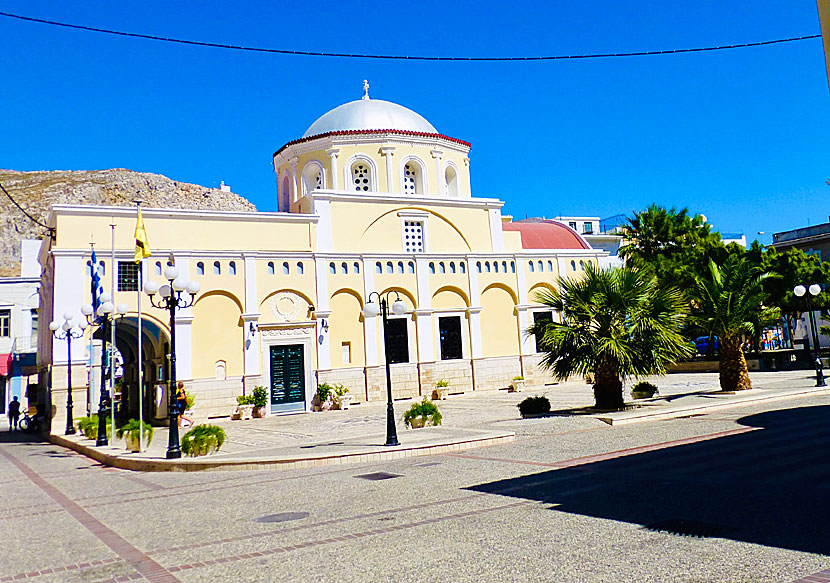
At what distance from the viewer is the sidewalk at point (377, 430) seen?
13750 mm

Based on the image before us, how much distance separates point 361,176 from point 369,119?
3.55 metres

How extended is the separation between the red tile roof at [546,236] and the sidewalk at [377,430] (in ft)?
37.0

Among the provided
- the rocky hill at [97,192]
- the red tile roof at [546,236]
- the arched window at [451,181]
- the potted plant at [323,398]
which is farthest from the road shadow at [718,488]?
the rocky hill at [97,192]

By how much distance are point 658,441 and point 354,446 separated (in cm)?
634

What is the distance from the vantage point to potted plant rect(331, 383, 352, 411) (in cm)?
2920

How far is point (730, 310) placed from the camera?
71.5ft

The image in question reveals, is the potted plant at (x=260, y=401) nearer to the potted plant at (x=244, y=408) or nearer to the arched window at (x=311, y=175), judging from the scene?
the potted plant at (x=244, y=408)

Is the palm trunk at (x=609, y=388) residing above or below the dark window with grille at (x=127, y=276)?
below

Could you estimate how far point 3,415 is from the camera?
140 feet

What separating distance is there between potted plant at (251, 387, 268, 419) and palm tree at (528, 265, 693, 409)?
1351cm

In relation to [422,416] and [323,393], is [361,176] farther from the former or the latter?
[422,416]

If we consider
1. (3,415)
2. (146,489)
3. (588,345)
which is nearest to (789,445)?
(588,345)

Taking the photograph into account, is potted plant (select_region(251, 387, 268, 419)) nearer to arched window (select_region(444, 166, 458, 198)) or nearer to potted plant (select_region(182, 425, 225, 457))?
potted plant (select_region(182, 425, 225, 457))

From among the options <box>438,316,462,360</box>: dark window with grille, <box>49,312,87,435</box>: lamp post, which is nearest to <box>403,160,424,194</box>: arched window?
<box>438,316,462,360</box>: dark window with grille
